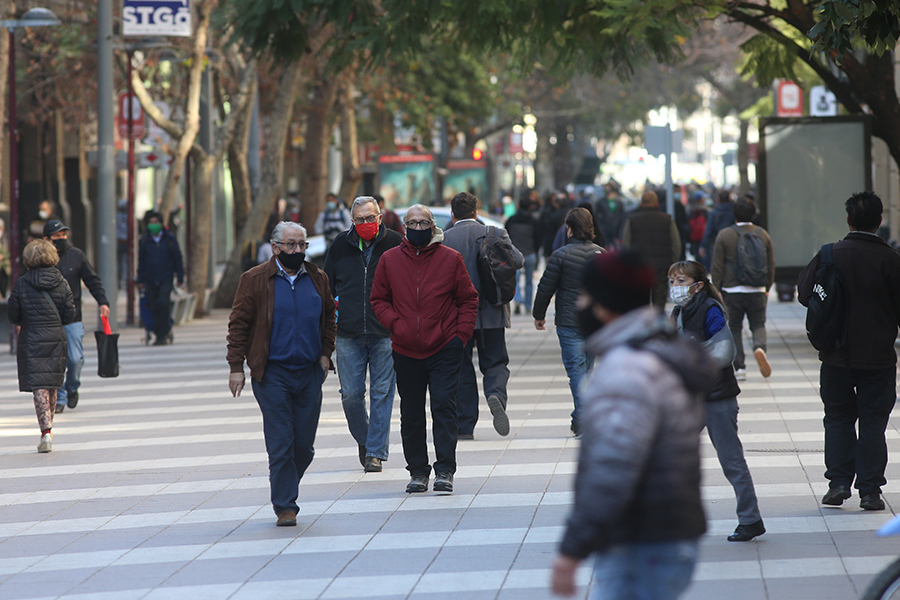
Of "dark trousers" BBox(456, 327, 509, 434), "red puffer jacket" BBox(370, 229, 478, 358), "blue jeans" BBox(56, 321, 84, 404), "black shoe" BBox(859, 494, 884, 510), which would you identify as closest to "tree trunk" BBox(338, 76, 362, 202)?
"blue jeans" BBox(56, 321, 84, 404)

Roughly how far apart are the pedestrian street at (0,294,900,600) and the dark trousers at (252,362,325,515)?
0.23 metres

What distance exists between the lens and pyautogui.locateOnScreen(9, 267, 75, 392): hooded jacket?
9555 mm

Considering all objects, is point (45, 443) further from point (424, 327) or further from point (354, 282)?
point (424, 327)

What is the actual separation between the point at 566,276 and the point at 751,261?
327cm

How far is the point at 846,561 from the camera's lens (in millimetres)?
5949

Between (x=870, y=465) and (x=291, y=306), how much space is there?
321 cm

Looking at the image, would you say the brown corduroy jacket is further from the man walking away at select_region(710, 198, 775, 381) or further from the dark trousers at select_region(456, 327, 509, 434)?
the man walking away at select_region(710, 198, 775, 381)

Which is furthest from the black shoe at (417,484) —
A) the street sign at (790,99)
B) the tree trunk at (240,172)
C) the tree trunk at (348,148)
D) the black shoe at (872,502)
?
the street sign at (790,99)

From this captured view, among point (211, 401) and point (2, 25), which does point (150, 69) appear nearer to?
→ point (2, 25)

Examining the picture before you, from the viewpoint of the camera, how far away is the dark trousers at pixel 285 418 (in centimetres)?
689

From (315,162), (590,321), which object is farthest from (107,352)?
(315,162)

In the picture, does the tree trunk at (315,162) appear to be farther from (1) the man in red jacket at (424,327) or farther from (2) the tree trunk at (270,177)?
(1) the man in red jacket at (424,327)

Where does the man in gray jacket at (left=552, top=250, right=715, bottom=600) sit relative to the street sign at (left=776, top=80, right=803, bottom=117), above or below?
below

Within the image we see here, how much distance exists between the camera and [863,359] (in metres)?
6.87
